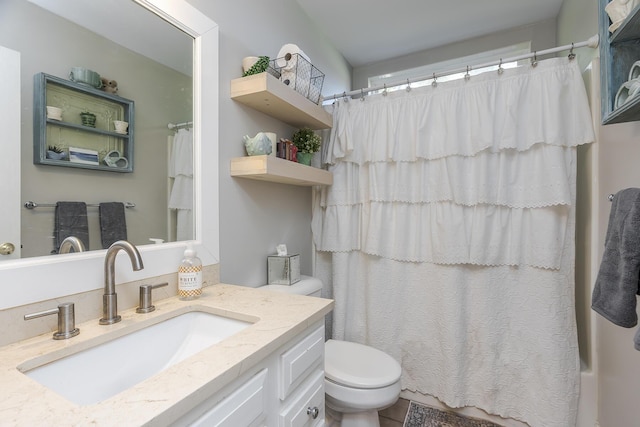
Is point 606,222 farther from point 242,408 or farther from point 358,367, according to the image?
point 242,408

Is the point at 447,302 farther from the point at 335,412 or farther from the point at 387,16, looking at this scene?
the point at 387,16

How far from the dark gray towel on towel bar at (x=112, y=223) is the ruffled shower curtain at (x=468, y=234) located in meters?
1.30

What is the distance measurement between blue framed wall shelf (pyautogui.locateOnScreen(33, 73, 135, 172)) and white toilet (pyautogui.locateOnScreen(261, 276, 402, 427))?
3.07 ft

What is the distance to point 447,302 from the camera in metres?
1.71

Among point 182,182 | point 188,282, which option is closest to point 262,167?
point 182,182

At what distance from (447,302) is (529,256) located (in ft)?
1.61

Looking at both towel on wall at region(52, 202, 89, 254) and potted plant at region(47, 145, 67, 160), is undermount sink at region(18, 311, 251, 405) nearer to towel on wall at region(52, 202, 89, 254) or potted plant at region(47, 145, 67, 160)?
towel on wall at region(52, 202, 89, 254)

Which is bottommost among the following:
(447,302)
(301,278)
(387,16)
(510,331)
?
(510,331)

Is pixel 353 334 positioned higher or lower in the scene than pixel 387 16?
lower

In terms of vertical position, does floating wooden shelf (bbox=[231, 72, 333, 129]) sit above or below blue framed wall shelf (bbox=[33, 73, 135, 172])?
above

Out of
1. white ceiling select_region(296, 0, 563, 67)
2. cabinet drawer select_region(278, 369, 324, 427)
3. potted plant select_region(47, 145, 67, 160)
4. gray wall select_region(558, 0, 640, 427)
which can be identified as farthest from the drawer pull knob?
white ceiling select_region(296, 0, 563, 67)

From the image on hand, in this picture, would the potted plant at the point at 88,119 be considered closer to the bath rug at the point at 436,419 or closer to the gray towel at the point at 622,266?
the gray towel at the point at 622,266

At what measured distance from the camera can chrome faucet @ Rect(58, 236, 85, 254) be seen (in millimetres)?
826

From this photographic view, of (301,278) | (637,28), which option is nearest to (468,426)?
(301,278)
